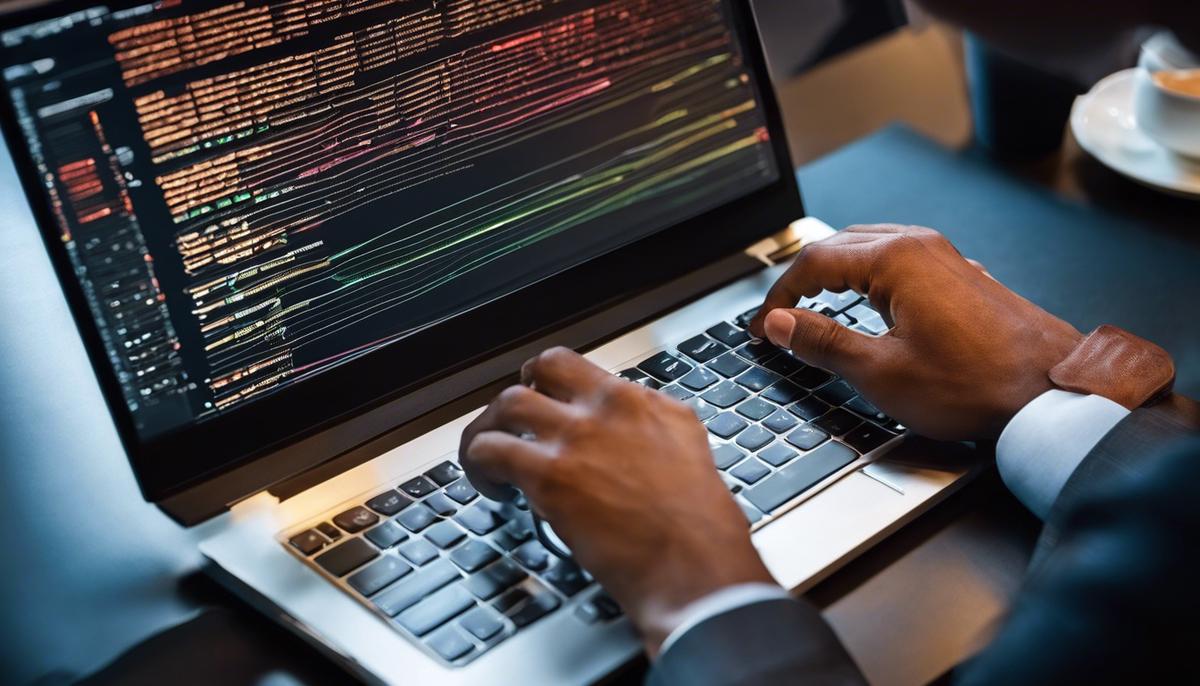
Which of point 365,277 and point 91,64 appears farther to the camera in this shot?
point 365,277

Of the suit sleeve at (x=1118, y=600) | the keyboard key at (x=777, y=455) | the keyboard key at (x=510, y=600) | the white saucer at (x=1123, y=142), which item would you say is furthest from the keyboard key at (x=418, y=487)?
the white saucer at (x=1123, y=142)

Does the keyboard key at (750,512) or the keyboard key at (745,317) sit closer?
the keyboard key at (750,512)

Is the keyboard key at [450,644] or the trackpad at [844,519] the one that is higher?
the keyboard key at [450,644]

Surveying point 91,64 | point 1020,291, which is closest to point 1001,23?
point 1020,291

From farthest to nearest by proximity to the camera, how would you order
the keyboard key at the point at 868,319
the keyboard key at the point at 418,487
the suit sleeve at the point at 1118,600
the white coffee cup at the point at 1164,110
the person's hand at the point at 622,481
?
the white coffee cup at the point at 1164,110, the keyboard key at the point at 868,319, the keyboard key at the point at 418,487, the person's hand at the point at 622,481, the suit sleeve at the point at 1118,600

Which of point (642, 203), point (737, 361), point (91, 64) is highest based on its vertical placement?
point (91, 64)

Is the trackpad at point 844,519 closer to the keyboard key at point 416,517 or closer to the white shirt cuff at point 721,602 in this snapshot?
the white shirt cuff at point 721,602

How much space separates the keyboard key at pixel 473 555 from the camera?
2.10ft

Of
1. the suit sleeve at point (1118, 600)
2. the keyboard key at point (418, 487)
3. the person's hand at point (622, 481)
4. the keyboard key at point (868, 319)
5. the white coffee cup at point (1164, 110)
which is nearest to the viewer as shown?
the suit sleeve at point (1118, 600)

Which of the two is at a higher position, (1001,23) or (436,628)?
(1001,23)

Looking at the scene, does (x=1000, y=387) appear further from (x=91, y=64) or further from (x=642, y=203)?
(x=91, y=64)

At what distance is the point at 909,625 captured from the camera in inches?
24.7

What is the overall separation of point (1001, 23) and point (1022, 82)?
1.73ft

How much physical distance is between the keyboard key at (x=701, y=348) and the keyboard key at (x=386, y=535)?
0.24 m
